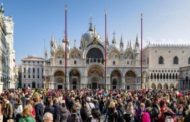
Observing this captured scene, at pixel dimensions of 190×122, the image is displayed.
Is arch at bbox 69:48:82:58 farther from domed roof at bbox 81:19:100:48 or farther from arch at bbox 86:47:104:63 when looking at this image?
domed roof at bbox 81:19:100:48

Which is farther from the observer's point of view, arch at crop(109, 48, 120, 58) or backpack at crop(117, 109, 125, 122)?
arch at crop(109, 48, 120, 58)

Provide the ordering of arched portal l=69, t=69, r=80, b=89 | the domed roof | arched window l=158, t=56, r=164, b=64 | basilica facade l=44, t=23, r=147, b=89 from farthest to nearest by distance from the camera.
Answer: arched window l=158, t=56, r=164, b=64
the domed roof
arched portal l=69, t=69, r=80, b=89
basilica facade l=44, t=23, r=147, b=89

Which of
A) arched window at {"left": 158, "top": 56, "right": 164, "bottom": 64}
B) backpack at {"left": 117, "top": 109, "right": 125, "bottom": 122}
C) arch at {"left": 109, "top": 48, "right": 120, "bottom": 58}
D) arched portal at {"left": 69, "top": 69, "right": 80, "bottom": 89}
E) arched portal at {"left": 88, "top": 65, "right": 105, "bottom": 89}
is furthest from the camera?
arched window at {"left": 158, "top": 56, "right": 164, "bottom": 64}

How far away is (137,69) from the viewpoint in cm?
8100

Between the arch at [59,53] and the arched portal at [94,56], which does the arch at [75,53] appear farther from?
the arched portal at [94,56]

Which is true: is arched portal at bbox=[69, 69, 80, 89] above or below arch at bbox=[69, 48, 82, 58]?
below

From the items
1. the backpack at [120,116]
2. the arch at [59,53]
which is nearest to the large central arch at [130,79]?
the arch at [59,53]

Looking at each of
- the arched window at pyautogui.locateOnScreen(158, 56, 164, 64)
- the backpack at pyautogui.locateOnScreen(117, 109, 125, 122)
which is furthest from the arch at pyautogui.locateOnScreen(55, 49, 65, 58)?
the backpack at pyautogui.locateOnScreen(117, 109, 125, 122)

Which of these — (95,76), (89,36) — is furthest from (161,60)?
(89,36)

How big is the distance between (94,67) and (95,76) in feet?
5.77

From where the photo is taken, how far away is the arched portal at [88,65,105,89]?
8156cm

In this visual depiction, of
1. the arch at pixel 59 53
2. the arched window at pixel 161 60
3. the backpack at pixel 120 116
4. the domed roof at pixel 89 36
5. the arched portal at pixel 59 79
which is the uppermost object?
the domed roof at pixel 89 36

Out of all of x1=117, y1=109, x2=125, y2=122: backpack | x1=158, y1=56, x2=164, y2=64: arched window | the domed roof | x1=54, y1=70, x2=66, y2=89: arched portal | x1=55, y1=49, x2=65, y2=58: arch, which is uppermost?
the domed roof

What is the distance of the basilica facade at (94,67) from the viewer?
262ft
